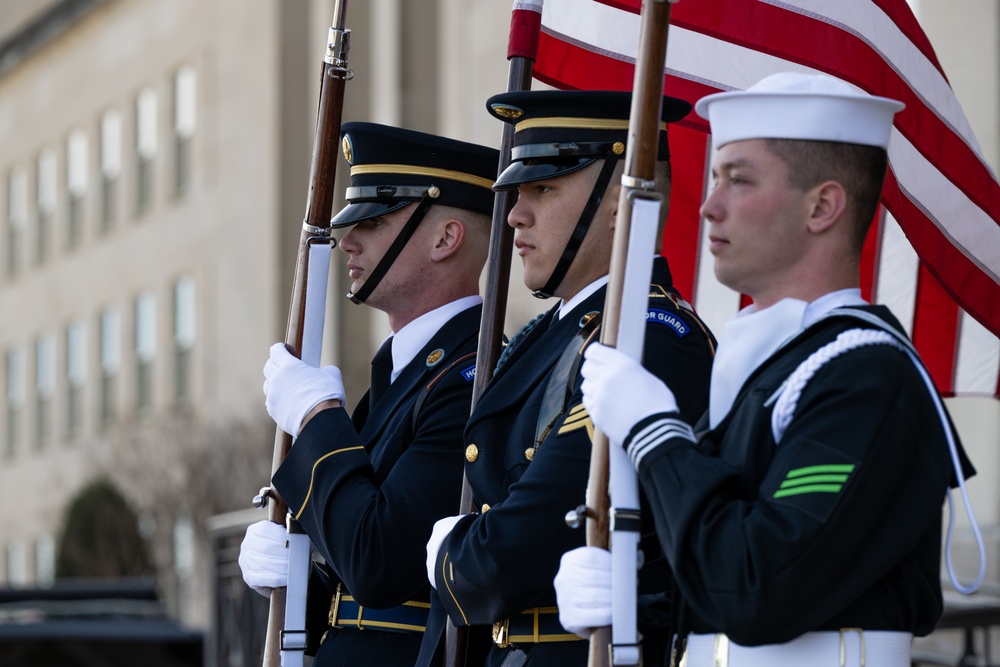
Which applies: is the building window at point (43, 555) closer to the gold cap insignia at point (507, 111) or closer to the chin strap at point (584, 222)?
the gold cap insignia at point (507, 111)

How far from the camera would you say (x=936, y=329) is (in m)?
4.96

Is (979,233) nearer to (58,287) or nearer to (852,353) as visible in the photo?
(852,353)

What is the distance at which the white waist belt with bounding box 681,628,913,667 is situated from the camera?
8.74ft

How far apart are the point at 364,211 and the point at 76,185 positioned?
24.1 m

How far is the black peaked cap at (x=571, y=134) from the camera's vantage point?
137 inches

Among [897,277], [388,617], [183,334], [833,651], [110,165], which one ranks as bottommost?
[833,651]

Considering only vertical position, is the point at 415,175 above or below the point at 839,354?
above

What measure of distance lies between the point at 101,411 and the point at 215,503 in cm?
769

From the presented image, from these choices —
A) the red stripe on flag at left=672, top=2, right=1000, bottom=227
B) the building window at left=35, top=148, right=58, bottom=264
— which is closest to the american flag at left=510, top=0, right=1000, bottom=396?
the red stripe on flag at left=672, top=2, right=1000, bottom=227

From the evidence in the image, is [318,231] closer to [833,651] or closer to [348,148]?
[348,148]

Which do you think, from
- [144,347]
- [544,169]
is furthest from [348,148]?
[144,347]

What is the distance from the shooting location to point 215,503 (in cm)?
1817

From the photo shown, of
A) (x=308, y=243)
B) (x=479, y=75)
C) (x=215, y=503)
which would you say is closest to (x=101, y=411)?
(x=215, y=503)

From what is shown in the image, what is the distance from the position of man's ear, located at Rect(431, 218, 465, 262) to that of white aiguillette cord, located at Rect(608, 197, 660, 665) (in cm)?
125
